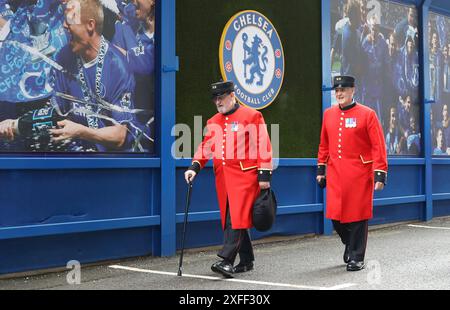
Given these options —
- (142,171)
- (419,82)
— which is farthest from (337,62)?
(142,171)

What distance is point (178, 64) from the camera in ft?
24.3

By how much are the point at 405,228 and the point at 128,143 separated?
199 inches

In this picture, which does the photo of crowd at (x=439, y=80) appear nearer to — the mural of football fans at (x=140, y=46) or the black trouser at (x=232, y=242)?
the mural of football fans at (x=140, y=46)

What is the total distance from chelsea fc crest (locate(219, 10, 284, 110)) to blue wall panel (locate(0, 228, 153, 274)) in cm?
224

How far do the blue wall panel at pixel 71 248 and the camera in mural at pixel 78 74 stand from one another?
86 centimetres

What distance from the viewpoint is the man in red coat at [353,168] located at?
6.31m

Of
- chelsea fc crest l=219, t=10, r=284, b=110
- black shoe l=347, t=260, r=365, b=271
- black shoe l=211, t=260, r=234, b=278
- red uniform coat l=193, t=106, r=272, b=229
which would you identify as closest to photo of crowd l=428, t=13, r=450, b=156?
chelsea fc crest l=219, t=10, r=284, b=110

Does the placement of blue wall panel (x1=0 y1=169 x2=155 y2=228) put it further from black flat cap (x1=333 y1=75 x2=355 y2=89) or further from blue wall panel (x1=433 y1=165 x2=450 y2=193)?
blue wall panel (x1=433 y1=165 x2=450 y2=193)

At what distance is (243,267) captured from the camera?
6.20 meters

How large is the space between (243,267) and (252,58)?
3206 mm

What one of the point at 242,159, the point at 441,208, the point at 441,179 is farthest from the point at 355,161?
the point at 441,208

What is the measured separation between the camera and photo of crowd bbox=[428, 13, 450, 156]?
38.3 feet

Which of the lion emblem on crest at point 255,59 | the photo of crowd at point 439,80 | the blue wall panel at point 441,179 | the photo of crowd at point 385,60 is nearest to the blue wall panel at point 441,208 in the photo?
the blue wall panel at point 441,179
